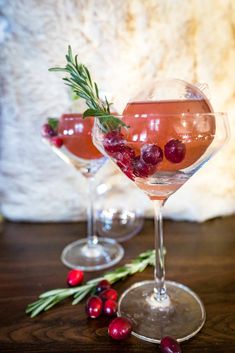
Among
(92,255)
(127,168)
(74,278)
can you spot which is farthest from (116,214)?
(127,168)

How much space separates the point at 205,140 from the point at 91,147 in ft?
0.82

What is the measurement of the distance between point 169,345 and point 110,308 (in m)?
0.10

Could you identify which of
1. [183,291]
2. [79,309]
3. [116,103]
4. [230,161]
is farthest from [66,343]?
[230,161]

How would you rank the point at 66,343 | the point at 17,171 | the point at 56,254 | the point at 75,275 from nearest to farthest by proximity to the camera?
the point at 66,343 → the point at 75,275 → the point at 56,254 → the point at 17,171

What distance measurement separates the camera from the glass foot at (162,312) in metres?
0.37

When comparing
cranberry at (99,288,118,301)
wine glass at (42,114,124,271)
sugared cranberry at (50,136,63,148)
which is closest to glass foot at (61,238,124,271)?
wine glass at (42,114,124,271)

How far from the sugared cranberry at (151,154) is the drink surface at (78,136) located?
232 millimetres

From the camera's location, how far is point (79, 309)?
422 millimetres

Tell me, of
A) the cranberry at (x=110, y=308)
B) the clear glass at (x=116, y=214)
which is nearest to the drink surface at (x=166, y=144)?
the cranberry at (x=110, y=308)

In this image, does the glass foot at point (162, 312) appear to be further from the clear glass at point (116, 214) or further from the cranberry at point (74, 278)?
the clear glass at point (116, 214)

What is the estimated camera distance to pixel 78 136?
57cm

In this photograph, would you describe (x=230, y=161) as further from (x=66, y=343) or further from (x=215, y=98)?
(x=66, y=343)

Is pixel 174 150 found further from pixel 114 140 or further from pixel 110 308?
pixel 110 308

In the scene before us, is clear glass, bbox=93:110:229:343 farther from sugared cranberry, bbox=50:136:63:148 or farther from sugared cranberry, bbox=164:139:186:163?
sugared cranberry, bbox=50:136:63:148
